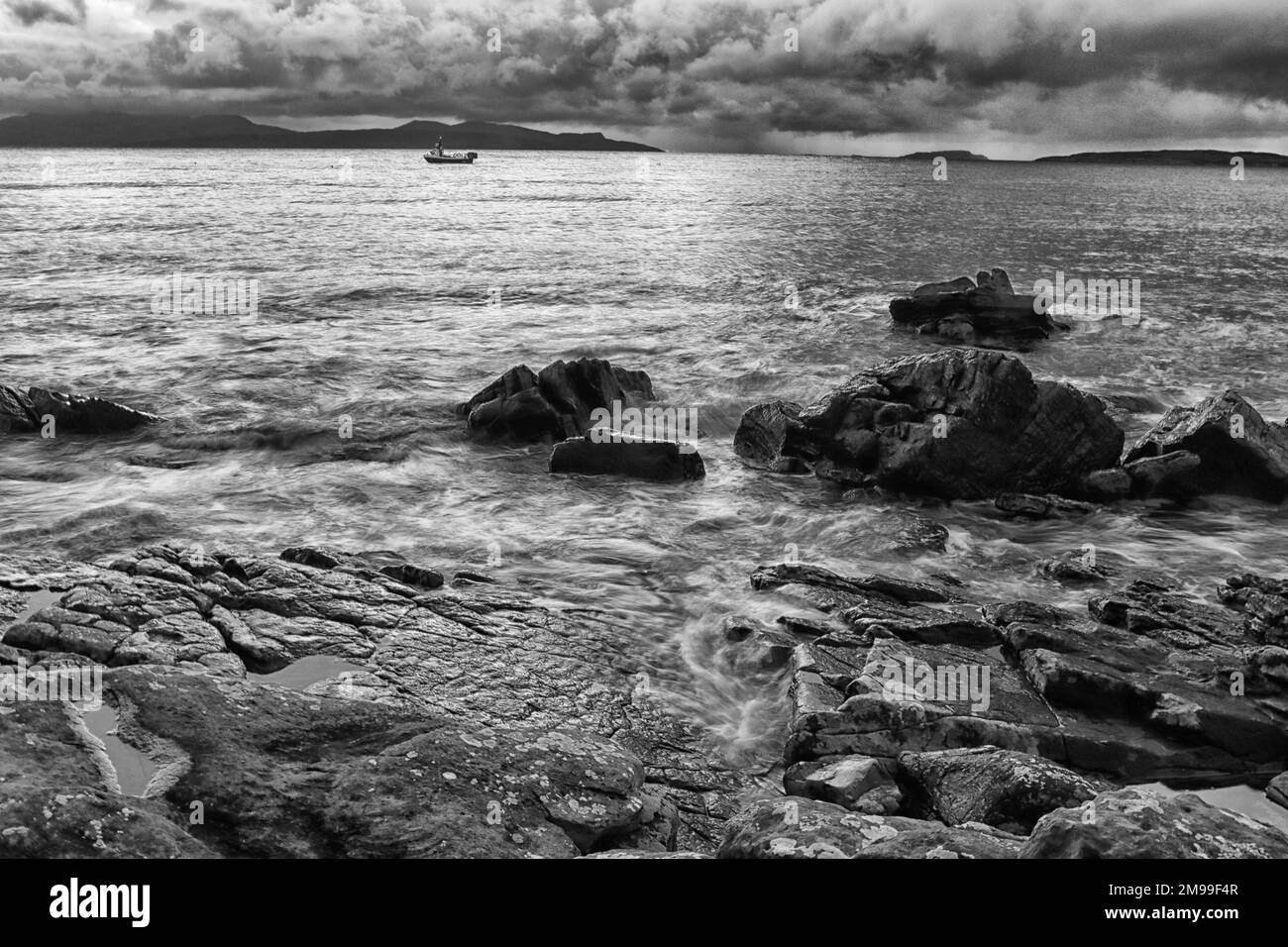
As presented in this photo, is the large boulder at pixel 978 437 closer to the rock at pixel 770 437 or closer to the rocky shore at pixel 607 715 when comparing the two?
the rocky shore at pixel 607 715

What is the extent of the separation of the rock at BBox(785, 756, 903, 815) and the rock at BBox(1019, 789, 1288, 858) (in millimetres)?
1875

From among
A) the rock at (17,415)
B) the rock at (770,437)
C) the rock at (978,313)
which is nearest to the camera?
the rock at (770,437)

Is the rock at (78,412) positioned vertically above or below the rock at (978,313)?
below

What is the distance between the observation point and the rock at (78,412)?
20.2 metres

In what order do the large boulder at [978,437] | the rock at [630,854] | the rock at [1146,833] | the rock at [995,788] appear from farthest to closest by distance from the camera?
the large boulder at [978,437], the rock at [995,788], the rock at [630,854], the rock at [1146,833]

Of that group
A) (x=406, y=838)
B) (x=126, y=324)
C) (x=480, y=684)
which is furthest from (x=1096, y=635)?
(x=126, y=324)

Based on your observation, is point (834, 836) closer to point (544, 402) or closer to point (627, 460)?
point (627, 460)

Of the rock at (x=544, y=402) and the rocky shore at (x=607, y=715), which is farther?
the rock at (x=544, y=402)

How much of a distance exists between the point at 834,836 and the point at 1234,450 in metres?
14.7

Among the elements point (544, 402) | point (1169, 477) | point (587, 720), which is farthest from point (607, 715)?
point (1169, 477)

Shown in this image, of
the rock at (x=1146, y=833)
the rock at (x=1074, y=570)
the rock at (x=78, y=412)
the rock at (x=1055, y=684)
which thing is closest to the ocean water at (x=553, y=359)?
the rock at (x=1074, y=570)

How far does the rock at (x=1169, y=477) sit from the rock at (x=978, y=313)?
15.8 metres

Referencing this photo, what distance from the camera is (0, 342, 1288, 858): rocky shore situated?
247 inches

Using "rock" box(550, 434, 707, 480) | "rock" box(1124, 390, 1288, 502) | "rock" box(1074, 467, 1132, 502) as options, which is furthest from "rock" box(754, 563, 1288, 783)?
"rock" box(550, 434, 707, 480)
